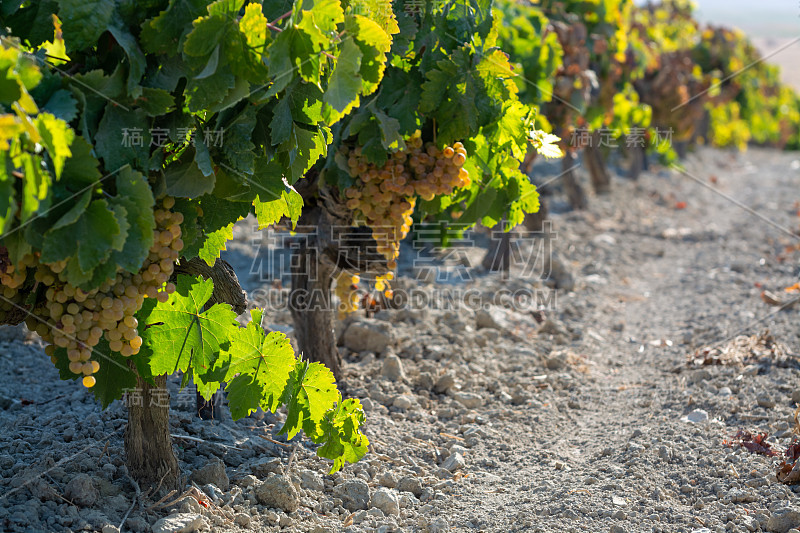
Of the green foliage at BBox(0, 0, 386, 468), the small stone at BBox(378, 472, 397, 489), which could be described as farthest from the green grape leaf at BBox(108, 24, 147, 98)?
the small stone at BBox(378, 472, 397, 489)

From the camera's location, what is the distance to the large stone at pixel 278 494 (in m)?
3.04

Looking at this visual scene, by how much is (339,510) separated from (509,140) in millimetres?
1854

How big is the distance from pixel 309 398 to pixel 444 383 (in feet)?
5.90

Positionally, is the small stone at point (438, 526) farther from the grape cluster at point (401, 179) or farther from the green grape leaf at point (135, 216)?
the green grape leaf at point (135, 216)

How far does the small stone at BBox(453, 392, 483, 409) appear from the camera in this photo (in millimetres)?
4406

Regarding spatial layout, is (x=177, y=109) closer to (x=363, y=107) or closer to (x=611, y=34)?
(x=363, y=107)

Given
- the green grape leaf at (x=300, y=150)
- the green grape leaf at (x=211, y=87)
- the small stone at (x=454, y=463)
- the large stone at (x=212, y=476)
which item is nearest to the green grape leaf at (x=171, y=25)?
the green grape leaf at (x=211, y=87)

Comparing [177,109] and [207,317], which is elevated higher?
[177,109]

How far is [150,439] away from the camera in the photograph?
2.89 meters

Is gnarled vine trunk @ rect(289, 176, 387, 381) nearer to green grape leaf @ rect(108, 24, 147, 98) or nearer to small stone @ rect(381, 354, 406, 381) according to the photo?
small stone @ rect(381, 354, 406, 381)

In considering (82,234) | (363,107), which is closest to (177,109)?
(82,234)

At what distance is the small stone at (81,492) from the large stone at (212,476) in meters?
0.43

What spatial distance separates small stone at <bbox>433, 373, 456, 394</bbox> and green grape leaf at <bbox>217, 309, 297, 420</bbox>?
1857 millimetres

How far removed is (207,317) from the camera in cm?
277
